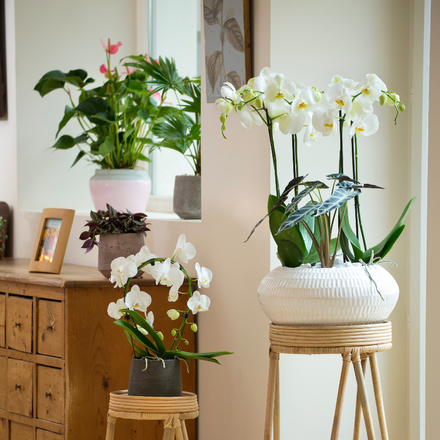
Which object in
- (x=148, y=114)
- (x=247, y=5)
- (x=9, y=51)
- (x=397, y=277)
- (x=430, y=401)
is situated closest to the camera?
(x=430, y=401)

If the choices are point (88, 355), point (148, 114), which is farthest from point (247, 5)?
point (88, 355)

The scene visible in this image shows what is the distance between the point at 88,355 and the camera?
1.85 meters

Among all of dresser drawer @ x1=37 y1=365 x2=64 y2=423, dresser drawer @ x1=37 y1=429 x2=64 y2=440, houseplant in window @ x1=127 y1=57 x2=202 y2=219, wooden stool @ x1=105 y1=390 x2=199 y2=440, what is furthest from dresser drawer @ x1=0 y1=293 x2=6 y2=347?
wooden stool @ x1=105 y1=390 x2=199 y2=440

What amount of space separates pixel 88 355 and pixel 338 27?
1232 millimetres

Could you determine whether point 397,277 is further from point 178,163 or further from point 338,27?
point 178,163

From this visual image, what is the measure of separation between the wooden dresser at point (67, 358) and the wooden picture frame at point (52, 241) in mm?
95

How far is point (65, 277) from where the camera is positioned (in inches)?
77.2

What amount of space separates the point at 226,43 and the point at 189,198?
0.59 meters

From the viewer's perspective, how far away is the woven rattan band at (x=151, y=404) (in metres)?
1.43

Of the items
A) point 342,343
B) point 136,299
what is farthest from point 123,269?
point 342,343

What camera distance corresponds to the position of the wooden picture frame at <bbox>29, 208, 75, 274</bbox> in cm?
212

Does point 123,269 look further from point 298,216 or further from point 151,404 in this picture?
point 298,216

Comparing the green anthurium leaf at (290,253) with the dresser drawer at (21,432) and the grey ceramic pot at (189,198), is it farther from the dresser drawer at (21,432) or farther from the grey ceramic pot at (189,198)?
the dresser drawer at (21,432)

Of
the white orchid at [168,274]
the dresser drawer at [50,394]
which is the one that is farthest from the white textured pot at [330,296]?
the dresser drawer at [50,394]
